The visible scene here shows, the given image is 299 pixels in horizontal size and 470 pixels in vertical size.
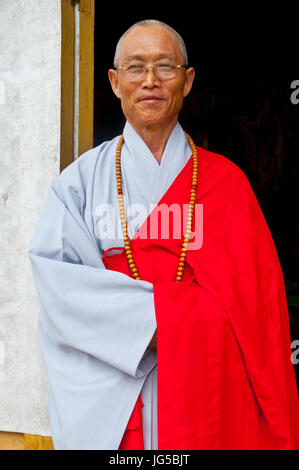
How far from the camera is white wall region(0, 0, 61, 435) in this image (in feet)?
6.12

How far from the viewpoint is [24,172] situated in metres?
1.91

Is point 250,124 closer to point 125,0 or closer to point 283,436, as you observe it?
point 125,0

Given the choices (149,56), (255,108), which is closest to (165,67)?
(149,56)

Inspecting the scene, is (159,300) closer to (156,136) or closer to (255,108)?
(156,136)

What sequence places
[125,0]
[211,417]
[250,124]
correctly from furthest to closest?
[250,124] < [125,0] < [211,417]

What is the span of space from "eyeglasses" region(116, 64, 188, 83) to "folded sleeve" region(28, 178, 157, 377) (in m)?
0.47

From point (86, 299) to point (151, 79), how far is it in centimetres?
74

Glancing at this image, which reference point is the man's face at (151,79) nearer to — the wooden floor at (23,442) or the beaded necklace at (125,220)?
the beaded necklace at (125,220)

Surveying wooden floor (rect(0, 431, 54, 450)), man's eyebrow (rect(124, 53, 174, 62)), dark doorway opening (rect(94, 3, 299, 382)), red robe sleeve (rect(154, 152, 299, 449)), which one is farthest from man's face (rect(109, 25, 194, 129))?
dark doorway opening (rect(94, 3, 299, 382))

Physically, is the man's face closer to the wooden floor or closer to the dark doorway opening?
the wooden floor

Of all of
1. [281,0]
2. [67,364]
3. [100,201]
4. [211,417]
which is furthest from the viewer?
[281,0]

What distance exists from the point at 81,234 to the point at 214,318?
0.49 metres

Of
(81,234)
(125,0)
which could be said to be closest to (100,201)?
(81,234)

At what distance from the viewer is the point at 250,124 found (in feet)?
18.0
